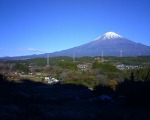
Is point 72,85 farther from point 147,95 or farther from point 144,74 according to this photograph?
point 147,95

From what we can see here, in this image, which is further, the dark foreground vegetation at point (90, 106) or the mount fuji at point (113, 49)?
the mount fuji at point (113, 49)

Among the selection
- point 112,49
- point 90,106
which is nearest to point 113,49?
point 112,49

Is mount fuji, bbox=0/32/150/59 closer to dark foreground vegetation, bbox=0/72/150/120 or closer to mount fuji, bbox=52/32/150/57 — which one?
mount fuji, bbox=52/32/150/57

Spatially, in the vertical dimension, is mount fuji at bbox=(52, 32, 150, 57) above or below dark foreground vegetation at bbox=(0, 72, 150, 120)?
above

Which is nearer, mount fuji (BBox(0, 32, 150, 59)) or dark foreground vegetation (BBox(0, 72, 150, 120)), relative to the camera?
dark foreground vegetation (BBox(0, 72, 150, 120))

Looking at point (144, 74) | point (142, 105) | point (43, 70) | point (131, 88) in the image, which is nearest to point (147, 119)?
point (142, 105)

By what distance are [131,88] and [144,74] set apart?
15700 millimetres

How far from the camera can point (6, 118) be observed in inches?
599

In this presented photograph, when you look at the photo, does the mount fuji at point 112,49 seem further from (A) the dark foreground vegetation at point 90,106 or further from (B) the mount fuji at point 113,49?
(A) the dark foreground vegetation at point 90,106

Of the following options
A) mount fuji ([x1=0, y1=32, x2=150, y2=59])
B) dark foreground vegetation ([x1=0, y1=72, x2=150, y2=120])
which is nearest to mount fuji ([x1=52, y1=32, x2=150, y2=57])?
mount fuji ([x1=0, y1=32, x2=150, y2=59])

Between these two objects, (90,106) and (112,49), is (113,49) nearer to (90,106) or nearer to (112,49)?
(112,49)

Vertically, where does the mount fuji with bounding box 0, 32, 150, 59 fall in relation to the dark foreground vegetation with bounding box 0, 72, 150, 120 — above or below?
above

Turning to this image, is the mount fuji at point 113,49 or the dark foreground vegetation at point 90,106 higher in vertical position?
the mount fuji at point 113,49

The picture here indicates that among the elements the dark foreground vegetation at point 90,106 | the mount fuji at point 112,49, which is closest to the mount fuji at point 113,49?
the mount fuji at point 112,49
